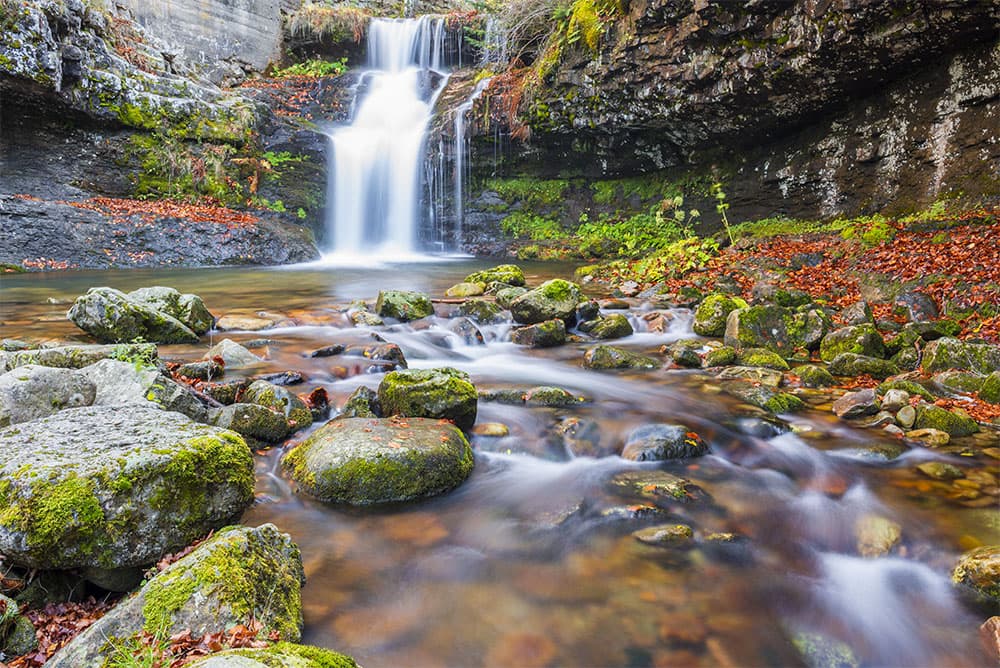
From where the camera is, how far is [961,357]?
4988 mm

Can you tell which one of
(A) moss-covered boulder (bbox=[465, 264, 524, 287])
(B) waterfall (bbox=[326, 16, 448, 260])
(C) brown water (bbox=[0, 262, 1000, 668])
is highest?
(B) waterfall (bbox=[326, 16, 448, 260])

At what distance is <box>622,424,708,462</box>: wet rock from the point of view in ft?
12.5

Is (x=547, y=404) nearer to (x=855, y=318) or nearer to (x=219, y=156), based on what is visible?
(x=855, y=318)

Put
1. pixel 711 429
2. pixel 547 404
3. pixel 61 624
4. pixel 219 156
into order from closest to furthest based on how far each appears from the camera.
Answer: pixel 61 624 < pixel 711 429 < pixel 547 404 < pixel 219 156

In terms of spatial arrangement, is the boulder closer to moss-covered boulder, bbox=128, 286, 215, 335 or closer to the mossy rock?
moss-covered boulder, bbox=128, 286, 215, 335

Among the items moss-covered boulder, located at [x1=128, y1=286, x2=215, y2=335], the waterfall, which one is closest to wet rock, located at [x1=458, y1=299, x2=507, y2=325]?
moss-covered boulder, located at [x1=128, y1=286, x2=215, y2=335]

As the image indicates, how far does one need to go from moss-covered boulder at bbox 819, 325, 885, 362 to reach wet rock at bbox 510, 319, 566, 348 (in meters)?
2.86

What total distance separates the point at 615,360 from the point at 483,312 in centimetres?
223

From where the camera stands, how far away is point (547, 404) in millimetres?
4730

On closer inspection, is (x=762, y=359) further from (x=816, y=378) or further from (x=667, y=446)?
(x=667, y=446)

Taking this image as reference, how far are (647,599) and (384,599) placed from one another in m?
1.16

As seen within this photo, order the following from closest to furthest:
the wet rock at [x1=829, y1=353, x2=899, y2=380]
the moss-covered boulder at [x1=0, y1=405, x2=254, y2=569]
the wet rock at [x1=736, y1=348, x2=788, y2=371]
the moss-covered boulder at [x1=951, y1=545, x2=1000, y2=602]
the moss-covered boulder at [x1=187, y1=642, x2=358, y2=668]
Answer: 1. the moss-covered boulder at [x1=187, y1=642, x2=358, y2=668]
2. the moss-covered boulder at [x1=0, y1=405, x2=254, y2=569]
3. the moss-covered boulder at [x1=951, y1=545, x2=1000, y2=602]
4. the wet rock at [x1=829, y1=353, x2=899, y2=380]
5. the wet rock at [x1=736, y1=348, x2=788, y2=371]

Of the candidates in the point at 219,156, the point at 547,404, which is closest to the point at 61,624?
the point at 547,404

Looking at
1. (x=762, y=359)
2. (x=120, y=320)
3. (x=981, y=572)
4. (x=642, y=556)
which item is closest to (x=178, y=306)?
(x=120, y=320)
